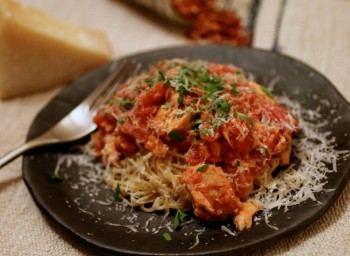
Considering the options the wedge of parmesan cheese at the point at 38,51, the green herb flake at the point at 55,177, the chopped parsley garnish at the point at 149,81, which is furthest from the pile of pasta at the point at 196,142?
the wedge of parmesan cheese at the point at 38,51

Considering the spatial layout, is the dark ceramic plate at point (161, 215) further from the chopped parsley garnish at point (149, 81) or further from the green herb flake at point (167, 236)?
the chopped parsley garnish at point (149, 81)

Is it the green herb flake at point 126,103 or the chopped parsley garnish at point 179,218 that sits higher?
the green herb flake at point 126,103

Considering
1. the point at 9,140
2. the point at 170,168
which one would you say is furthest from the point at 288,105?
the point at 9,140

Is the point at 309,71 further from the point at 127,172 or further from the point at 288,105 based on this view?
the point at 127,172

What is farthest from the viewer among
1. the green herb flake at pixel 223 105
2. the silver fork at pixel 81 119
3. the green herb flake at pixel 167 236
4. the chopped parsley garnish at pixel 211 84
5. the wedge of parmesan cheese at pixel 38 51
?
the wedge of parmesan cheese at pixel 38 51

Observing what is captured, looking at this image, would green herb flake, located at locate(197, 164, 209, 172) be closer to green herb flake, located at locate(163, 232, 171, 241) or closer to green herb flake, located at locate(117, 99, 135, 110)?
green herb flake, located at locate(163, 232, 171, 241)

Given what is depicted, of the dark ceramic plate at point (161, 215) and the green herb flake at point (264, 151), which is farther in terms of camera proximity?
the green herb flake at point (264, 151)

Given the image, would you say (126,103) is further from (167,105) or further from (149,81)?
(167,105)

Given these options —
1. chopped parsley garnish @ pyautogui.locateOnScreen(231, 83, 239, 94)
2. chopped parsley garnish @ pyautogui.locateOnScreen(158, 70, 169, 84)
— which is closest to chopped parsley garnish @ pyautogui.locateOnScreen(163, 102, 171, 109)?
chopped parsley garnish @ pyautogui.locateOnScreen(158, 70, 169, 84)
